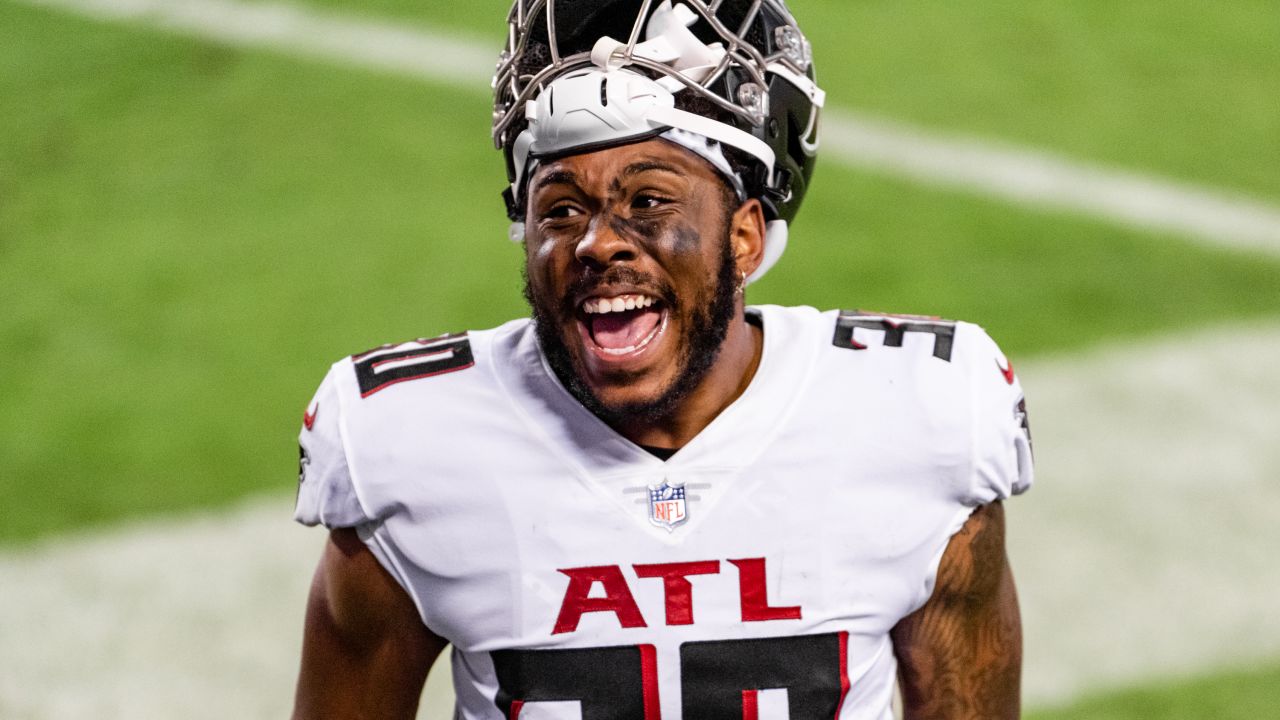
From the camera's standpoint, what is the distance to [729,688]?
253cm

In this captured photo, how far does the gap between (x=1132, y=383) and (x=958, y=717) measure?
11.1 ft

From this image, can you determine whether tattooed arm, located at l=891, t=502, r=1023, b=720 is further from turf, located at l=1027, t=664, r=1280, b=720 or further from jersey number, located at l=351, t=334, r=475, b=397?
turf, located at l=1027, t=664, r=1280, b=720

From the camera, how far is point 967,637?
8.76 ft

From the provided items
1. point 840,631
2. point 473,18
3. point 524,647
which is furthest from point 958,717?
point 473,18

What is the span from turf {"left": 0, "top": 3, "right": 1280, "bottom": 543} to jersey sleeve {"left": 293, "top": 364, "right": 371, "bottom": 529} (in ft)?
9.53

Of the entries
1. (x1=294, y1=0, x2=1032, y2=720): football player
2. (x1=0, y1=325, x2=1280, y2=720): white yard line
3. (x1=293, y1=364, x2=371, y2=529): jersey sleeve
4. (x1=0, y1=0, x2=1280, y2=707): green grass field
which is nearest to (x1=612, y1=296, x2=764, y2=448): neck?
(x1=294, y1=0, x2=1032, y2=720): football player

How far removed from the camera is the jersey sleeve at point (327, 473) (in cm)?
257

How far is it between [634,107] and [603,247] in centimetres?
19

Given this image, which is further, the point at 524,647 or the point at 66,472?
the point at 66,472

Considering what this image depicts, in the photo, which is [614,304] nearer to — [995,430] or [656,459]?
[656,459]

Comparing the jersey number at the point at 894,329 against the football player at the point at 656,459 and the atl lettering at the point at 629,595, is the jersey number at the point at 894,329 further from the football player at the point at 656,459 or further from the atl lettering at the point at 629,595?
the atl lettering at the point at 629,595

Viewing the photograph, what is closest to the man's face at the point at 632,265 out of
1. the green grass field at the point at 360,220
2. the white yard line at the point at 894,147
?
the green grass field at the point at 360,220

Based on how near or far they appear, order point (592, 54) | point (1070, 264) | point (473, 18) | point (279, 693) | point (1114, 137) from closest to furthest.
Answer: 1. point (592, 54)
2. point (279, 693)
3. point (1070, 264)
4. point (1114, 137)
5. point (473, 18)

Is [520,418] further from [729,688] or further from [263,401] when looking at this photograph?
[263,401]
